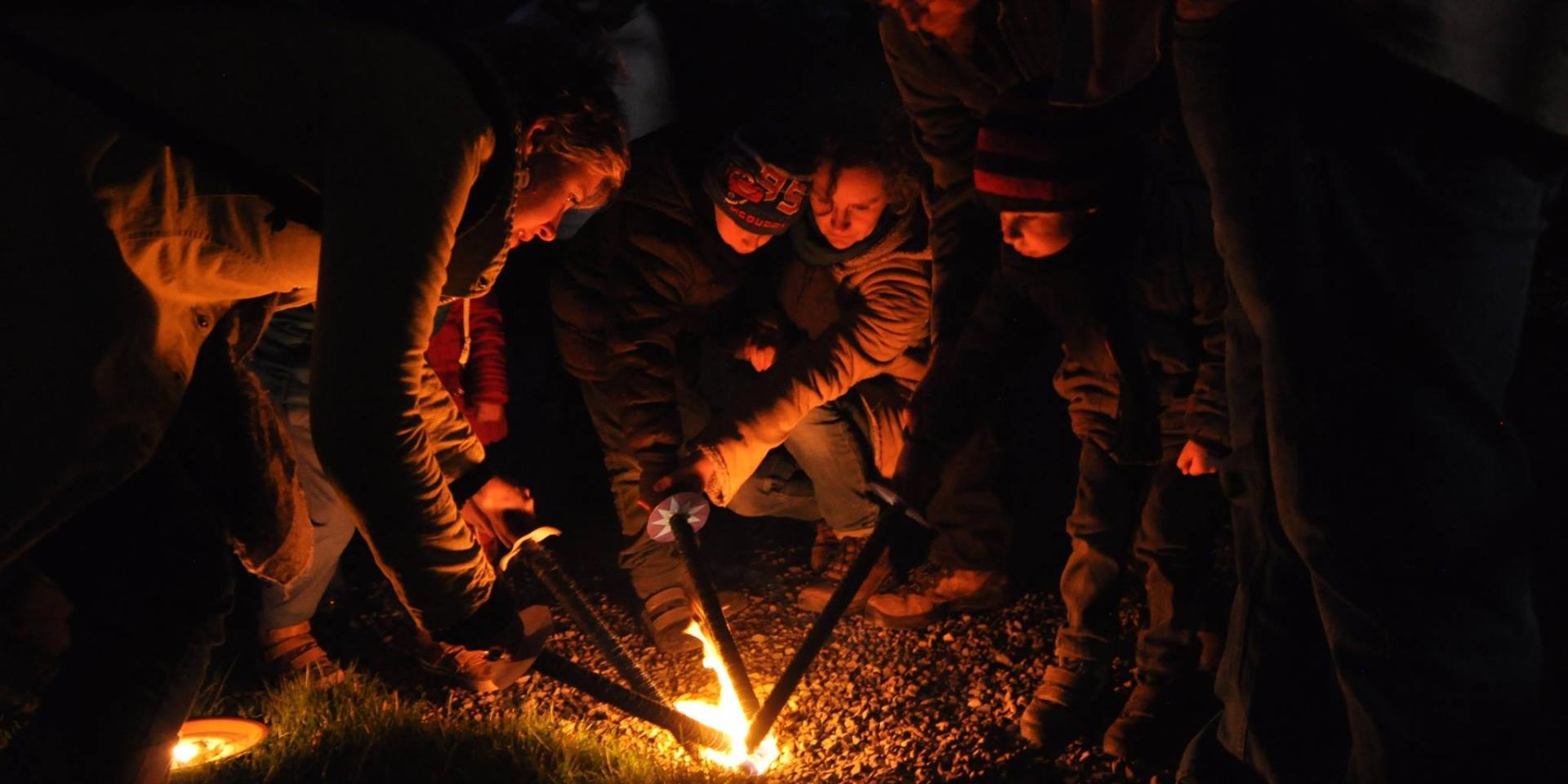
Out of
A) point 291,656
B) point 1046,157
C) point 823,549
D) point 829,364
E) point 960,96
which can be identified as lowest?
point 823,549

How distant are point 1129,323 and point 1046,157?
0.54 metres

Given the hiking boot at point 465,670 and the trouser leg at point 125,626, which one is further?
the hiking boot at point 465,670

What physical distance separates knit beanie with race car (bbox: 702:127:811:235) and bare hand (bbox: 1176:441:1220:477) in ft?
4.81

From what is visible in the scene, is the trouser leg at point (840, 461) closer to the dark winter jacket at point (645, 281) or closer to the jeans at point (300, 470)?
the dark winter jacket at point (645, 281)

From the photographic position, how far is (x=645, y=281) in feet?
12.1

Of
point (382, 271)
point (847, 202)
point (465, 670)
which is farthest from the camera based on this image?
point (847, 202)

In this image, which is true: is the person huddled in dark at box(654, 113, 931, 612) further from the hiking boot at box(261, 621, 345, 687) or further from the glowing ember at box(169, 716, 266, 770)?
the glowing ember at box(169, 716, 266, 770)

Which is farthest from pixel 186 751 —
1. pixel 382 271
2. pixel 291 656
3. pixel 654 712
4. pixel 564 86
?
pixel 564 86

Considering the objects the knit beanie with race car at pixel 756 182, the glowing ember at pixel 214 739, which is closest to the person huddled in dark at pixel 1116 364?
the knit beanie with race car at pixel 756 182

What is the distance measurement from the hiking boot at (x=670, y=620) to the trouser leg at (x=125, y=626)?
1.82 metres

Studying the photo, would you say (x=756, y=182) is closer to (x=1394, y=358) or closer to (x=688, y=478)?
(x=688, y=478)

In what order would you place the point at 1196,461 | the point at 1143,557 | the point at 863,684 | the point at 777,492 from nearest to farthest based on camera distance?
the point at 1196,461 → the point at 1143,557 → the point at 863,684 → the point at 777,492

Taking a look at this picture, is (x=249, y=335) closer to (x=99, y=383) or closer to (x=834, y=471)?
(x=99, y=383)

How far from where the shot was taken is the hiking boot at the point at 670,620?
361 cm
